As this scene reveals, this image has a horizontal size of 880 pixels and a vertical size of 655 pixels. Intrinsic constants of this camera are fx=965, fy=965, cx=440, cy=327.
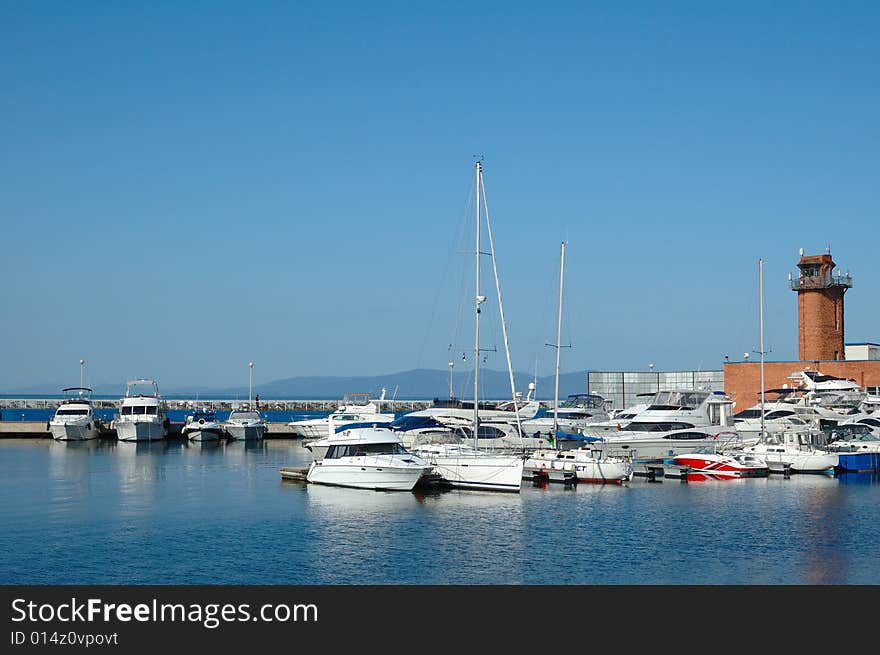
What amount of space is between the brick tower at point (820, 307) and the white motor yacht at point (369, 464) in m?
46.3

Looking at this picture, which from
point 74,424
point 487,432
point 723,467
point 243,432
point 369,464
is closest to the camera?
point 369,464

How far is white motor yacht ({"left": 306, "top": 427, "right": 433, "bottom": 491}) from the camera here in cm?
3794

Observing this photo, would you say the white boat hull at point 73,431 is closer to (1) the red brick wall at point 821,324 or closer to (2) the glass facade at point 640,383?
(2) the glass facade at point 640,383

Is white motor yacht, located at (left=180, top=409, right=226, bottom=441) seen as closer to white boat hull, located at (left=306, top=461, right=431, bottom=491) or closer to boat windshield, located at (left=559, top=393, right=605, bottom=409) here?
boat windshield, located at (left=559, top=393, right=605, bottom=409)

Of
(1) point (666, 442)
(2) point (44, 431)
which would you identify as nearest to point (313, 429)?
(2) point (44, 431)

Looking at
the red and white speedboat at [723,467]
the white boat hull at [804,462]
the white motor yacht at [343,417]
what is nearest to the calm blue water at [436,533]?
the red and white speedboat at [723,467]

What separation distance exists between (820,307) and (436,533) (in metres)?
56.3

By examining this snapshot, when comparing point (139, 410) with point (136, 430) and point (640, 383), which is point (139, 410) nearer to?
point (136, 430)

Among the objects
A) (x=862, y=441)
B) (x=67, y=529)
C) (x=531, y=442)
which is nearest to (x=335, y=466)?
(x=67, y=529)

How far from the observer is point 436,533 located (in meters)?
29.1

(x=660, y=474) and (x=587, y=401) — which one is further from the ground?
(x=587, y=401)
